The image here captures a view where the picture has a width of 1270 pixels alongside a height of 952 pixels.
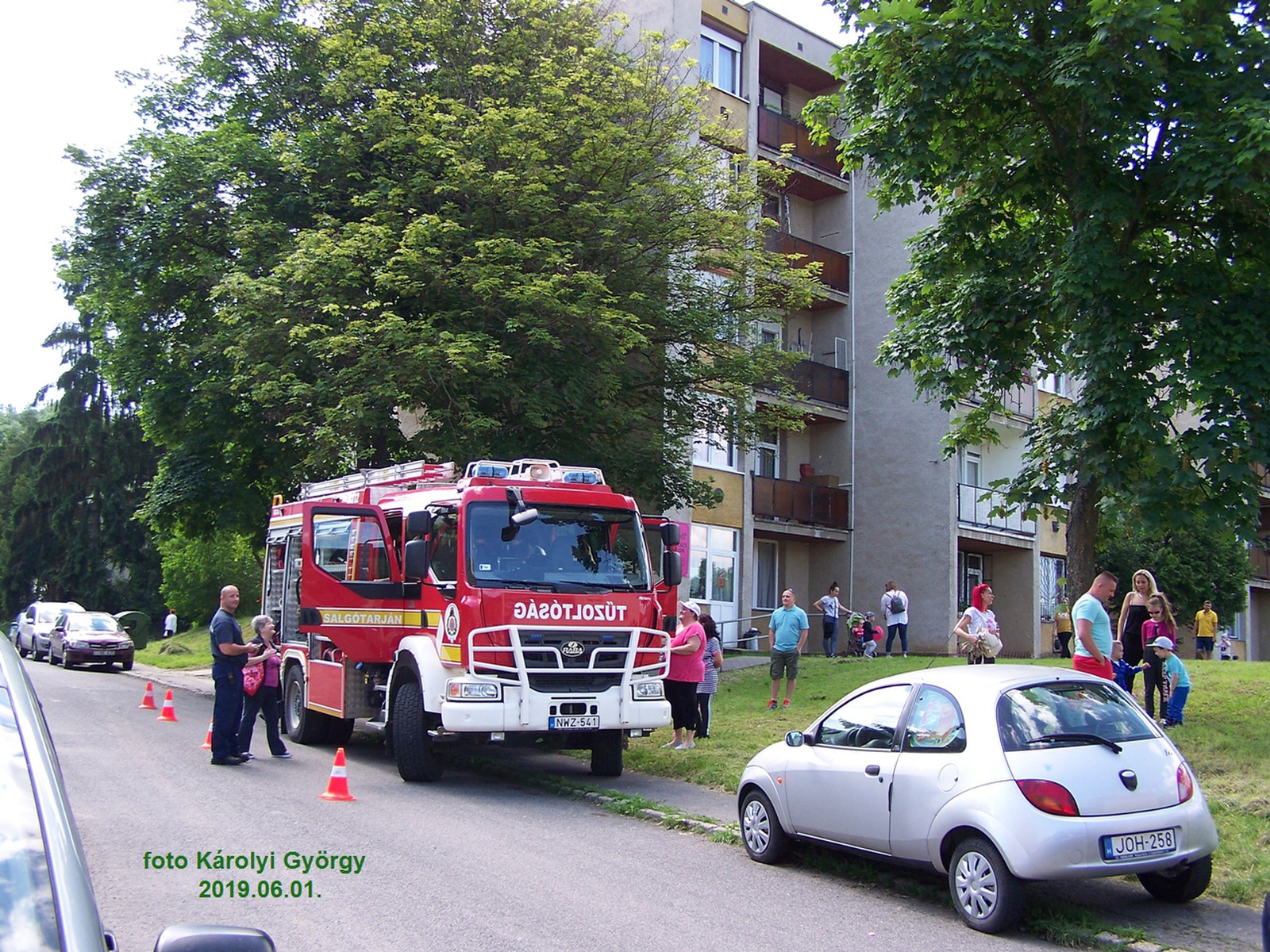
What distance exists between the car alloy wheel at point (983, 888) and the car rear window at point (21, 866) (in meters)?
5.55

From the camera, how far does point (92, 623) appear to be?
32.8 metres

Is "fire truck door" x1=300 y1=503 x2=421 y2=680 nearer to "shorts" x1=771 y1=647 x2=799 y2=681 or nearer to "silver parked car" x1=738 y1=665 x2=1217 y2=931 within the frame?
"shorts" x1=771 y1=647 x2=799 y2=681

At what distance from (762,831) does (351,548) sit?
7.39m

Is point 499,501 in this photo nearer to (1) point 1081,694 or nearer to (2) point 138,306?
(1) point 1081,694

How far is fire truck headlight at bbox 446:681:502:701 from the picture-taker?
11.3 meters

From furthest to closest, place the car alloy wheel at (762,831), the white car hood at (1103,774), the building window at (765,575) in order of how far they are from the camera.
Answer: the building window at (765,575)
the car alloy wheel at (762,831)
the white car hood at (1103,774)

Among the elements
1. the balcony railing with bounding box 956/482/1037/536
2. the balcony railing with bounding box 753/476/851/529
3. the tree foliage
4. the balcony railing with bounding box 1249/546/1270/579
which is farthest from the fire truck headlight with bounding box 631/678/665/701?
the tree foliage

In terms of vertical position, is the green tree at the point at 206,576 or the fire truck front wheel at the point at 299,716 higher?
→ the green tree at the point at 206,576

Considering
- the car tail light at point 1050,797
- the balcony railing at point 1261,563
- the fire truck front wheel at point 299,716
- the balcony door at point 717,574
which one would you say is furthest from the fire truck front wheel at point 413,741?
the balcony railing at point 1261,563

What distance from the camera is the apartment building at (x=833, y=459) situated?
28969mm

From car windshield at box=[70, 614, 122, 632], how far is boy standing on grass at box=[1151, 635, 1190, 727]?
93.4 ft

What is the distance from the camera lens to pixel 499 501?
12.2 metres

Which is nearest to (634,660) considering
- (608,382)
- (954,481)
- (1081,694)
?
(1081,694)

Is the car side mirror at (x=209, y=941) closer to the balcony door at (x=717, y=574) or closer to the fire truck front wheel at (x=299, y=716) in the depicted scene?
the fire truck front wheel at (x=299, y=716)
